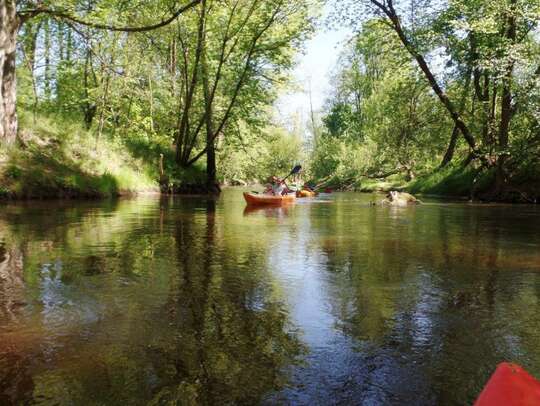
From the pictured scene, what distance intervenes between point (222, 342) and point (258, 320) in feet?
1.80

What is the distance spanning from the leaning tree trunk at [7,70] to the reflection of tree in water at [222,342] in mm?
12253

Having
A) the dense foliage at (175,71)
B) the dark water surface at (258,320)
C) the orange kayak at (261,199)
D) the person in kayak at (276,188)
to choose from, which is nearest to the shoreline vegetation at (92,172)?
the dense foliage at (175,71)

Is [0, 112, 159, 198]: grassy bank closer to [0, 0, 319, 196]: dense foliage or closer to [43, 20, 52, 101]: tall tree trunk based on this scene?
[0, 0, 319, 196]: dense foliage

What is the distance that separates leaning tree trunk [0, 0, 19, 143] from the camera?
14.1 metres

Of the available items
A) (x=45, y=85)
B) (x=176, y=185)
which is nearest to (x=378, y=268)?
(x=176, y=185)

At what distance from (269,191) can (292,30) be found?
8.36 metres

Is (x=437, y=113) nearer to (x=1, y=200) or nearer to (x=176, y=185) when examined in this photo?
(x=176, y=185)

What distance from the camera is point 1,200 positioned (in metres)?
14.3

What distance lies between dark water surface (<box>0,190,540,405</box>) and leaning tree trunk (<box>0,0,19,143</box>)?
9040 mm

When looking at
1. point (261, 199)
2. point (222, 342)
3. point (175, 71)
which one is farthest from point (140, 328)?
point (175, 71)

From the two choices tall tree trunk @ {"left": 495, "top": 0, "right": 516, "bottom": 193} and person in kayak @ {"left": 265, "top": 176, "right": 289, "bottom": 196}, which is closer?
tall tree trunk @ {"left": 495, "top": 0, "right": 516, "bottom": 193}

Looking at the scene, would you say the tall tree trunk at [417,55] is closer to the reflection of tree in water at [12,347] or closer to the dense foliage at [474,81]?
the dense foliage at [474,81]

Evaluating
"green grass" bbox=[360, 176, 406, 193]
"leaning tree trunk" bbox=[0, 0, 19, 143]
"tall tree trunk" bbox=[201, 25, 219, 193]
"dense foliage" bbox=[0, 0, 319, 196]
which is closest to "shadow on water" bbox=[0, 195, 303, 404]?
"leaning tree trunk" bbox=[0, 0, 19, 143]

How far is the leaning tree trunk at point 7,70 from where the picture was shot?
1409 cm
